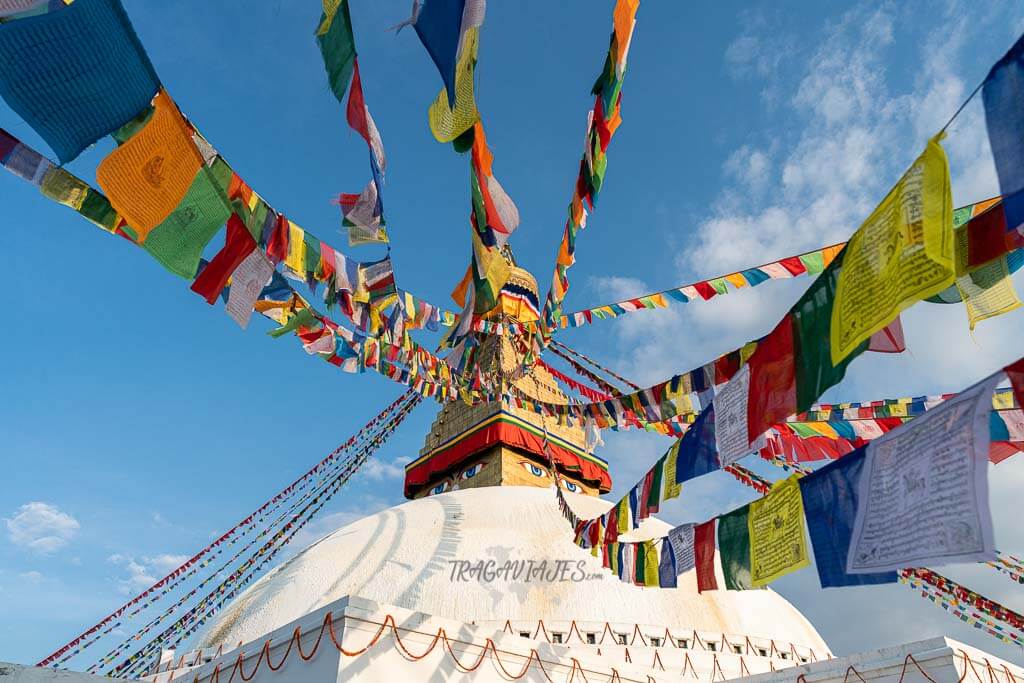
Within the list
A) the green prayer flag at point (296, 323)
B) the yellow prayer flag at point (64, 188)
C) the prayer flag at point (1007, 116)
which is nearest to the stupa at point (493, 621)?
the green prayer flag at point (296, 323)

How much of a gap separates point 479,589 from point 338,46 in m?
6.89

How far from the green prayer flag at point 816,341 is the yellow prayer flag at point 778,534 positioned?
0.87 m

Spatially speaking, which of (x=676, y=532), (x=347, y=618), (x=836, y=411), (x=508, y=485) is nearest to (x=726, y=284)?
(x=836, y=411)

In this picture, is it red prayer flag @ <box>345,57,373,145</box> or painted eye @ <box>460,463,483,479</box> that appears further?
painted eye @ <box>460,463,483,479</box>

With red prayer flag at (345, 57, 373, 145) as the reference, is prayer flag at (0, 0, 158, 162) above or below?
below

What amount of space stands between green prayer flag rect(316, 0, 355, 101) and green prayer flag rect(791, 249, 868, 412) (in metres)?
2.66

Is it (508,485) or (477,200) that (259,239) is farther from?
(508,485)

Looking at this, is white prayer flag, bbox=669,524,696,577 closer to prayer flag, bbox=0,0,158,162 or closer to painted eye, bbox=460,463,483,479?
prayer flag, bbox=0,0,158,162

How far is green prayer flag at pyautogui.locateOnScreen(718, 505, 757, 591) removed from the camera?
414cm

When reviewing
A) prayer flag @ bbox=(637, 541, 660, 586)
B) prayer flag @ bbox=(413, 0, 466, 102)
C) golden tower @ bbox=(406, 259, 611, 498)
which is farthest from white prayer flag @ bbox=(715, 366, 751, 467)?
golden tower @ bbox=(406, 259, 611, 498)

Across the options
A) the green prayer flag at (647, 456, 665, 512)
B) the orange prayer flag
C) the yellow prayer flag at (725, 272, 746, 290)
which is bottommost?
the green prayer flag at (647, 456, 665, 512)

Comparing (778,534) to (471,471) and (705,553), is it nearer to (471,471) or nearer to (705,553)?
(705,553)

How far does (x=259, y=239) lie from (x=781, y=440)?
22.6ft

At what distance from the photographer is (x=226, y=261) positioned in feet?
14.1
